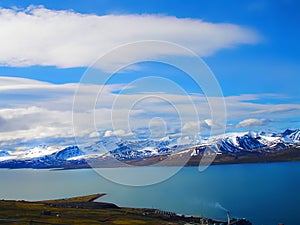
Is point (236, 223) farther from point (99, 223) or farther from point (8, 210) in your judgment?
point (8, 210)

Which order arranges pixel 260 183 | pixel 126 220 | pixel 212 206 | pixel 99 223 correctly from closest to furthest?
pixel 99 223
pixel 126 220
pixel 212 206
pixel 260 183

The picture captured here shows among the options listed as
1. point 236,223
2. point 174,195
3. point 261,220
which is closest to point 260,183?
point 174,195

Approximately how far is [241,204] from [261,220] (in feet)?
64.1

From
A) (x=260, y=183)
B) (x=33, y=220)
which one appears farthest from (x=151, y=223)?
(x=260, y=183)

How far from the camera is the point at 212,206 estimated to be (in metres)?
101

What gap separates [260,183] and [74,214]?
8796cm

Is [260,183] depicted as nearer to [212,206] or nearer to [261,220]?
[212,206]

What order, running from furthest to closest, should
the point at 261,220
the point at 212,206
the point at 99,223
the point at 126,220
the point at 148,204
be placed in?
the point at 148,204 < the point at 212,206 < the point at 261,220 < the point at 126,220 < the point at 99,223

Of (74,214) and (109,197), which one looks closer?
(74,214)

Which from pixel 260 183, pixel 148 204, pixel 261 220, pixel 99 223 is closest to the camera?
pixel 99 223

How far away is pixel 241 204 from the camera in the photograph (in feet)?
333

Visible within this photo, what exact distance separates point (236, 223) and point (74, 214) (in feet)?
103

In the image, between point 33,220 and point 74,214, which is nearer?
point 33,220

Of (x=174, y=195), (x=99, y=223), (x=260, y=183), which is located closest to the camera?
(x=99, y=223)
